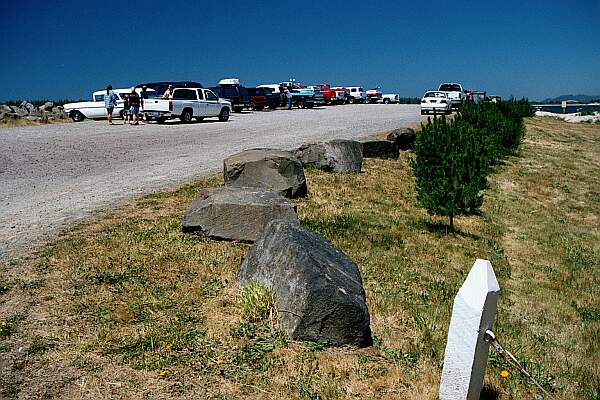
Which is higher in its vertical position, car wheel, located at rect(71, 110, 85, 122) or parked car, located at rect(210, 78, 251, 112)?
parked car, located at rect(210, 78, 251, 112)

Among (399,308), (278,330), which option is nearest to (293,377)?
(278,330)

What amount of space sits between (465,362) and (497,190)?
524 inches

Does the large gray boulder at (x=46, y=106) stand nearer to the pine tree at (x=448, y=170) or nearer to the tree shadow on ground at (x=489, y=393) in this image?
the pine tree at (x=448, y=170)

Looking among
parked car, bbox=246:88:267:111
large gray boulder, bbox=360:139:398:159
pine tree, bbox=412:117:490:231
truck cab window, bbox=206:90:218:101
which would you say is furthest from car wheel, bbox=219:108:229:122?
pine tree, bbox=412:117:490:231

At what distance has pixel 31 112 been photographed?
40156mm

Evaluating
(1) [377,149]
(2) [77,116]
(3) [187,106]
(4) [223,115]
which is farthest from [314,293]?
(2) [77,116]

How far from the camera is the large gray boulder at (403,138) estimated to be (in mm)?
18881

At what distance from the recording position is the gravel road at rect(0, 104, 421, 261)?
28.6 feet

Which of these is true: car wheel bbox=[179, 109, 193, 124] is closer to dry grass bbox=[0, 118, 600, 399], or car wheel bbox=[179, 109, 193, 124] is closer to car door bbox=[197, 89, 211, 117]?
car door bbox=[197, 89, 211, 117]

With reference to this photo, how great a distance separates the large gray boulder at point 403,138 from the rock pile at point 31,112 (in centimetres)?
2187

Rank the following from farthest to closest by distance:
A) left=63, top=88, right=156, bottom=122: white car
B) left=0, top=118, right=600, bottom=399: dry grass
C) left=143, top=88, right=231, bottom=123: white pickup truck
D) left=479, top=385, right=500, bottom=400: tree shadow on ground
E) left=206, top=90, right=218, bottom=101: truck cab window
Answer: left=63, top=88, right=156, bottom=122: white car → left=206, top=90, right=218, bottom=101: truck cab window → left=143, top=88, right=231, bottom=123: white pickup truck → left=479, top=385, right=500, bottom=400: tree shadow on ground → left=0, top=118, right=600, bottom=399: dry grass

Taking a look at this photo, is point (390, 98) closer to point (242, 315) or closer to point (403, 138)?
point (403, 138)

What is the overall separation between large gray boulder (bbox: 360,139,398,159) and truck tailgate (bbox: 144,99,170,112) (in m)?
15.1

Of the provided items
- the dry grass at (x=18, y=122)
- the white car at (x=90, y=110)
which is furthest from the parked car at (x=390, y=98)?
the dry grass at (x=18, y=122)
